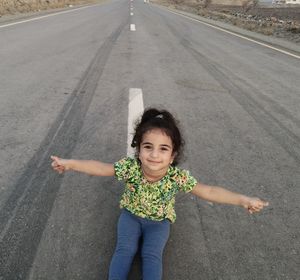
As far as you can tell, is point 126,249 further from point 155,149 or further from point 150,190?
point 155,149

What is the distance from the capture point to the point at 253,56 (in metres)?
11.2

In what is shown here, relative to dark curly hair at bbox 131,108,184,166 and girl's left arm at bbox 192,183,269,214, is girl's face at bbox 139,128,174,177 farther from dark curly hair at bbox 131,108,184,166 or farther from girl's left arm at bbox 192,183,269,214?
girl's left arm at bbox 192,183,269,214

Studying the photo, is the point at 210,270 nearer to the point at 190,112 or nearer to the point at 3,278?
the point at 3,278

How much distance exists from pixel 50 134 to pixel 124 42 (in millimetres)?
8240

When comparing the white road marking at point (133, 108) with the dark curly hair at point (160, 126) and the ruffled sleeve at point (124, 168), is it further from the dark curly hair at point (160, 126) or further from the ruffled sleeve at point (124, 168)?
the dark curly hair at point (160, 126)

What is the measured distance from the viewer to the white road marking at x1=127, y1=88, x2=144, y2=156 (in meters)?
4.78

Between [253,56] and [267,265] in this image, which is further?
[253,56]

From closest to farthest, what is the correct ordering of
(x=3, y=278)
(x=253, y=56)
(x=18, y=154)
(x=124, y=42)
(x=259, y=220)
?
1. (x=3, y=278)
2. (x=259, y=220)
3. (x=18, y=154)
4. (x=253, y=56)
5. (x=124, y=42)

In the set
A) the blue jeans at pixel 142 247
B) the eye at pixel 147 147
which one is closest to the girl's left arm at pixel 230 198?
the blue jeans at pixel 142 247

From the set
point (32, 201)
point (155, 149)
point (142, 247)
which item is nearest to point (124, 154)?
point (32, 201)

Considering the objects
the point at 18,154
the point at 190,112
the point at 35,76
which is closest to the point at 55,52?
the point at 35,76

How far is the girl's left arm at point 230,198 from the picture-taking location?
2634mm

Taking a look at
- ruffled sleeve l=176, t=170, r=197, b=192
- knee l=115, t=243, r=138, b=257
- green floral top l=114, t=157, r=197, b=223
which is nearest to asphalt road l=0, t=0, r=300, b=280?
knee l=115, t=243, r=138, b=257

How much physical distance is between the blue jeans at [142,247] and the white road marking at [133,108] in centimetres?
151
